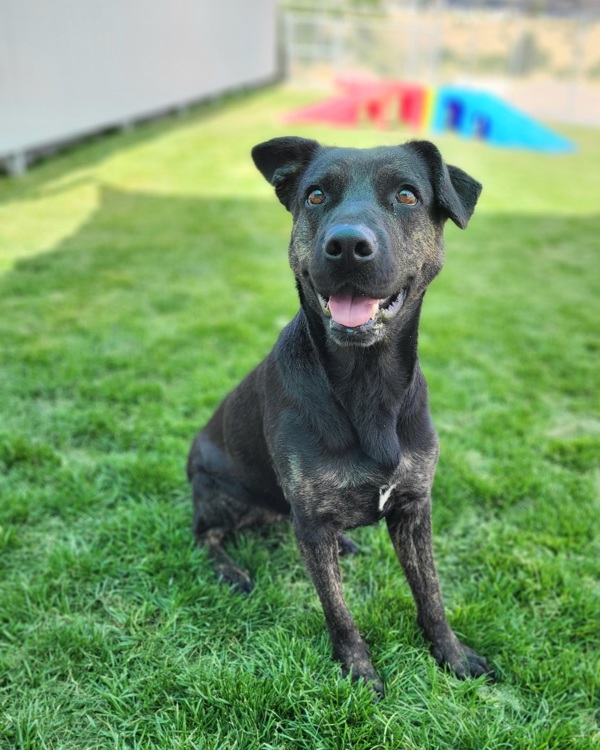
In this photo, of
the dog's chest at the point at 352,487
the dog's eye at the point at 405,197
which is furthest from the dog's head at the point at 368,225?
the dog's chest at the point at 352,487

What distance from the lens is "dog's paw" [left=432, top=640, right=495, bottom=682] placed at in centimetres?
220

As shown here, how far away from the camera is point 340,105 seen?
16344 millimetres

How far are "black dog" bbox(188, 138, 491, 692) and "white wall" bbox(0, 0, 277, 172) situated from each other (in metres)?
8.61

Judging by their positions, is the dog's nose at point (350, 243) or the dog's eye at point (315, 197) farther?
the dog's eye at point (315, 197)

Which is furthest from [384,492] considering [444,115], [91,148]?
[444,115]

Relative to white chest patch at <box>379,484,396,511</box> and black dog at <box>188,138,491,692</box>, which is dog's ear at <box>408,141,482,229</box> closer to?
black dog at <box>188,138,491,692</box>

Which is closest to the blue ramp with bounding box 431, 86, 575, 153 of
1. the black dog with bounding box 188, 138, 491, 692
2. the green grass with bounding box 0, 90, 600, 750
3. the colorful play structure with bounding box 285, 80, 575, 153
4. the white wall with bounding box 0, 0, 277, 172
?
the colorful play structure with bounding box 285, 80, 575, 153

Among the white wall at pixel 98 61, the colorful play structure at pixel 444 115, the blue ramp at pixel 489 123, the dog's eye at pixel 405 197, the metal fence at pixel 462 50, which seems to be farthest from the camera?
the metal fence at pixel 462 50

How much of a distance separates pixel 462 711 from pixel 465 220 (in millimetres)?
1649

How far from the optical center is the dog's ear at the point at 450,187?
6.48 feet

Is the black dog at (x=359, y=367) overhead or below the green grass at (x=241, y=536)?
overhead

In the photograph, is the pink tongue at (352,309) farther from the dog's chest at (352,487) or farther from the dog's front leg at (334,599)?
the dog's front leg at (334,599)

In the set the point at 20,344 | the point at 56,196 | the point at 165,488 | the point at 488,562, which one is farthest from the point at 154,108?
the point at 488,562

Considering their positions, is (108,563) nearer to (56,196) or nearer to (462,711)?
(462,711)
